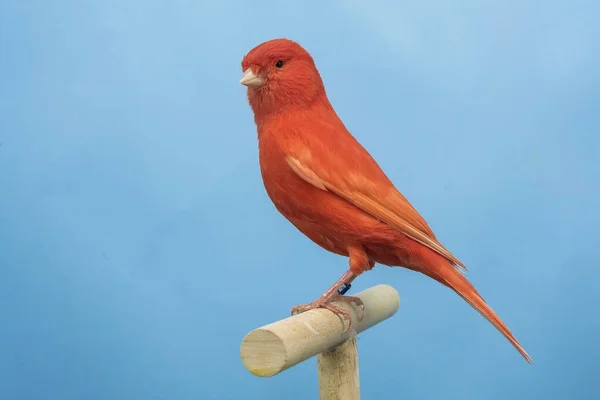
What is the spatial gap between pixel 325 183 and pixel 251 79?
319 mm

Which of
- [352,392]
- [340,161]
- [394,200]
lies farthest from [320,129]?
[352,392]

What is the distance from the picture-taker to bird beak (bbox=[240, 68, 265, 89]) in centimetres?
184

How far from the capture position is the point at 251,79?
6.08ft

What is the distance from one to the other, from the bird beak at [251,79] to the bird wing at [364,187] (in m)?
0.20

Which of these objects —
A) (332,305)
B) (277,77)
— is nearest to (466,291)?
(332,305)

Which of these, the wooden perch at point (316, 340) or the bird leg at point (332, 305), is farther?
the bird leg at point (332, 305)

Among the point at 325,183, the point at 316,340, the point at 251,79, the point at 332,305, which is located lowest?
the point at 316,340

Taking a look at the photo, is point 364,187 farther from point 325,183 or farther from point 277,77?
point 277,77

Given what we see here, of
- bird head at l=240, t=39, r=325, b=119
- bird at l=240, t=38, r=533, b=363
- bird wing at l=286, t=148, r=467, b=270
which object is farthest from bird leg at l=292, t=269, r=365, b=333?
bird head at l=240, t=39, r=325, b=119

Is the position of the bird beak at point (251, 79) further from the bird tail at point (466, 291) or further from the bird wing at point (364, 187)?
the bird tail at point (466, 291)

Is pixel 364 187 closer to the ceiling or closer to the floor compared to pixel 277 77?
closer to the floor

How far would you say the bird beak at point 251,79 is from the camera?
1842mm

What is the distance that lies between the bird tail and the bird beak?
0.62m

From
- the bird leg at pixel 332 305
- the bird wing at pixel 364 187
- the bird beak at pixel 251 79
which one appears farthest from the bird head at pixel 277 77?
the bird leg at pixel 332 305
